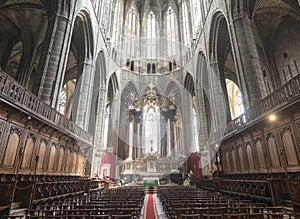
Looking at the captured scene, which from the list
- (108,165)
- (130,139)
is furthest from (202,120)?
(108,165)

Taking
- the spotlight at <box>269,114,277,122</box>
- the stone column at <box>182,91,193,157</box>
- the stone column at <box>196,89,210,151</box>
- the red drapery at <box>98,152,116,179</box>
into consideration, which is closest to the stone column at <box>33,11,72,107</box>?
the spotlight at <box>269,114,277,122</box>

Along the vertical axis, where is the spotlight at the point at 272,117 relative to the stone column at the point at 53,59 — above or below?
below

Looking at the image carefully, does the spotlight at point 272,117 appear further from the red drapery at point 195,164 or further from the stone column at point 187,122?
the stone column at point 187,122

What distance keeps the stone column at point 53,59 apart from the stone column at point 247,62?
395 inches

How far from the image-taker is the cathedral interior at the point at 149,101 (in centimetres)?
655

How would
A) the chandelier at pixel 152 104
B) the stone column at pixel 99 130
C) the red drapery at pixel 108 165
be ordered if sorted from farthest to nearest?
the chandelier at pixel 152 104
the red drapery at pixel 108 165
the stone column at pixel 99 130

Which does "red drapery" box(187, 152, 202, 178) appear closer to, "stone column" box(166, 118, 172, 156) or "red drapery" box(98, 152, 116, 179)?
"stone column" box(166, 118, 172, 156)

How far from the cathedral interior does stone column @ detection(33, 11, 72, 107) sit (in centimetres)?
6

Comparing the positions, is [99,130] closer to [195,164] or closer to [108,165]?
[108,165]

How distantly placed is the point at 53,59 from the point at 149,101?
1633 cm

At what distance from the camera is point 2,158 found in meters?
6.04

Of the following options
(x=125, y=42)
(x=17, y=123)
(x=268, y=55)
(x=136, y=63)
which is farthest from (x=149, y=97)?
(x=17, y=123)

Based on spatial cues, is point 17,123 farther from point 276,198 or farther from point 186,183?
point 186,183

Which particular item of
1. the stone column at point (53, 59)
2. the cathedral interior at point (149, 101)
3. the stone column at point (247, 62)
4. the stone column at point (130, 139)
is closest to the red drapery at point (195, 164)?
the cathedral interior at point (149, 101)
